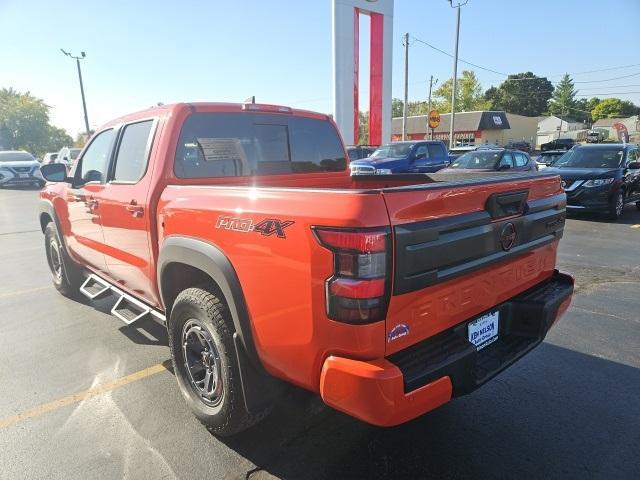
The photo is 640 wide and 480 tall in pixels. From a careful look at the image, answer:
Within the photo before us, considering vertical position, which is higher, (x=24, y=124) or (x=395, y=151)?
(x=24, y=124)

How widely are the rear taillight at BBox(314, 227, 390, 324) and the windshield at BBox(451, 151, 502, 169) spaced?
1130 cm

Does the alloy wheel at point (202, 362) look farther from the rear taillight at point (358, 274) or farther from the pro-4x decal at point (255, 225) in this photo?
the rear taillight at point (358, 274)

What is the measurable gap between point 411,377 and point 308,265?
25.4 inches

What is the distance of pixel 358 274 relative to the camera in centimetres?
178

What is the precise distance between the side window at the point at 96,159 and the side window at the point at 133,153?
0.88 ft

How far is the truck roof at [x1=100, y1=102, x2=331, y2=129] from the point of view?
3135 millimetres

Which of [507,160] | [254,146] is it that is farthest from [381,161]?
[254,146]

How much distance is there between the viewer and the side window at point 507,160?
39.8 ft

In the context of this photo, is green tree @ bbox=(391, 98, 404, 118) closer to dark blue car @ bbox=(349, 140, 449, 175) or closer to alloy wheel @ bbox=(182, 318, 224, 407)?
dark blue car @ bbox=(349, 140, 449, 175)

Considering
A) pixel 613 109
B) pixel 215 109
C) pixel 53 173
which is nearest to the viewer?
pixel 215 109

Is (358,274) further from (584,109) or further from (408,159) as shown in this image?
(584,109)

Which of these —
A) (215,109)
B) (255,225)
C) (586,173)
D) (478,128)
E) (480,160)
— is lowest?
(586,173)

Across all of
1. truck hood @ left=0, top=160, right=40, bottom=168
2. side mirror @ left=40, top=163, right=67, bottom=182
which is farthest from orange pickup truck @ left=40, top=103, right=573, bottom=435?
truck hood @ left=0, top=160, right=40, bottom=168

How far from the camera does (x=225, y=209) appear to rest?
7.70 ft
